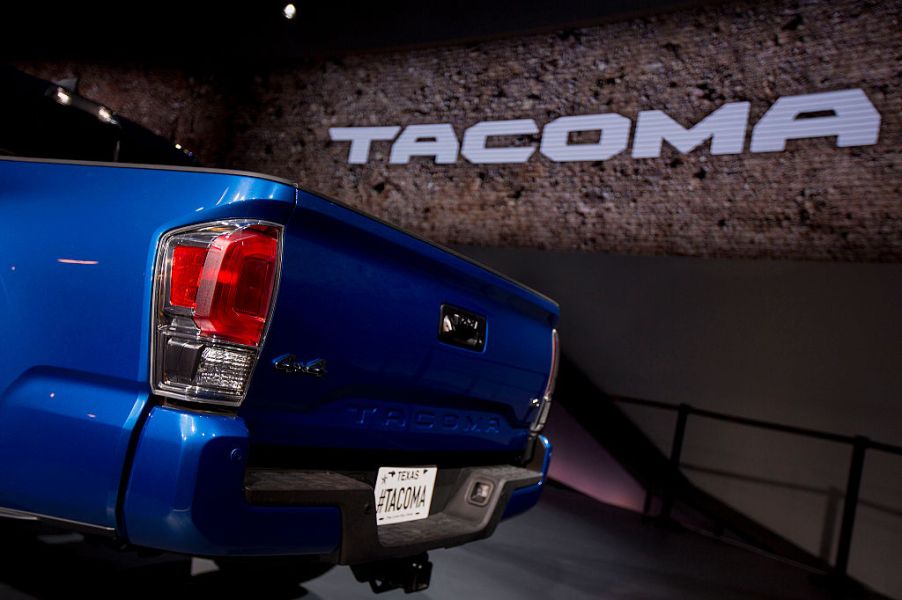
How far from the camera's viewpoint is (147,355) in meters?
1.24

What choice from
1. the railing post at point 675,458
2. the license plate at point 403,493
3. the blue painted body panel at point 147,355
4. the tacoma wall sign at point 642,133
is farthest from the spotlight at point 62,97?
the tacoma wall sign at point 642,133

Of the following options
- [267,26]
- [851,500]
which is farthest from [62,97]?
[267,26]

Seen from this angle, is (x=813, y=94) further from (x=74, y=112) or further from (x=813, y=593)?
(x=74, y=112)

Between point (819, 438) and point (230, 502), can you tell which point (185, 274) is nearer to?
point (230, 502)

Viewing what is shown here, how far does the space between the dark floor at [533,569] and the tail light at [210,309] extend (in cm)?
114

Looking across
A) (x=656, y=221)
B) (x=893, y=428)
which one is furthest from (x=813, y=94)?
(x=893, y=428)

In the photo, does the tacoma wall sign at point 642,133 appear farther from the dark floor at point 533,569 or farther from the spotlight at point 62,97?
the spotlight at point 62,97

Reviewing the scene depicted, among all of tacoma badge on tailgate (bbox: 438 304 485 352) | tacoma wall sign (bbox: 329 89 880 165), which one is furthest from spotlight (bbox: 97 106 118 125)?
tacoma wall sign (bbox: 329 89 880 165)

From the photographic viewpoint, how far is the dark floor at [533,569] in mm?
2074

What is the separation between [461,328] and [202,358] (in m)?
0.76

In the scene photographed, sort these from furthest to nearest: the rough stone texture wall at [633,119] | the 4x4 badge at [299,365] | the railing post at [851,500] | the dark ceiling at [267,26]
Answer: the dark ceiling at [267,26]
the rough stone texture wall at [633,119]
the railing post at [851,500]
the 4x4 badge at [299,365]

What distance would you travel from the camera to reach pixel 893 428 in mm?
4516

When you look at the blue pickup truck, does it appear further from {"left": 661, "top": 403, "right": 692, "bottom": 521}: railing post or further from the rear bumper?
{"left": 661, "top": 403, "right": 692, "bottom": 521}: railing post

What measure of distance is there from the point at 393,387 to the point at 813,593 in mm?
3332
